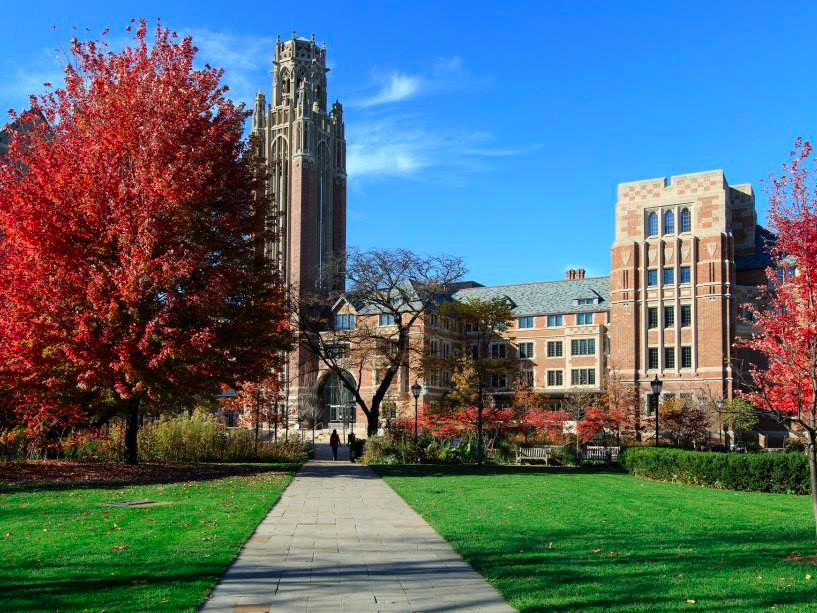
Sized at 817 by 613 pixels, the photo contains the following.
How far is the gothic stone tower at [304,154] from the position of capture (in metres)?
94.4

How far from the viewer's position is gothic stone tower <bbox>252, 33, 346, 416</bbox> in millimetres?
94438

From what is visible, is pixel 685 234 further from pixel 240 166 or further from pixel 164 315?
pixel 164 315

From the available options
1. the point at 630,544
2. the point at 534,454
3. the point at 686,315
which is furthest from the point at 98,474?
the point at 686,315

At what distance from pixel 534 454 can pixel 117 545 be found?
101 ft

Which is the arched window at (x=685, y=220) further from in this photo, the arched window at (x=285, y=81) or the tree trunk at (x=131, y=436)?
the arched window at (x=285, y=81)

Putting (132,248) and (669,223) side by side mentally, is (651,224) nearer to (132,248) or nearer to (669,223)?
(669,223)

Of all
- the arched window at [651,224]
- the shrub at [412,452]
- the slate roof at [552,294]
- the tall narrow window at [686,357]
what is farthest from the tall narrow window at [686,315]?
the shrub at [412,452]

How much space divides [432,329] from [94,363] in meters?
54.1

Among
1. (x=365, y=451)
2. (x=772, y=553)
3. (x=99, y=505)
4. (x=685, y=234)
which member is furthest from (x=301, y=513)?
(x=685, y=234)

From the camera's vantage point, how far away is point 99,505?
50.8 ft

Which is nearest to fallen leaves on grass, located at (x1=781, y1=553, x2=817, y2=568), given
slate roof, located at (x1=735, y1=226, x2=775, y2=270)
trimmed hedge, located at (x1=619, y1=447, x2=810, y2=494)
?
trimmed hedge, located at (x1=619, y1=447, x2=810, y2=494)

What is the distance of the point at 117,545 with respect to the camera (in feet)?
34.9

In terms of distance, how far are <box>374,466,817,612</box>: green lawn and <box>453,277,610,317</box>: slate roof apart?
184 ft

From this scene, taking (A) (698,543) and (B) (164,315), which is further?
(B) (164,315)
